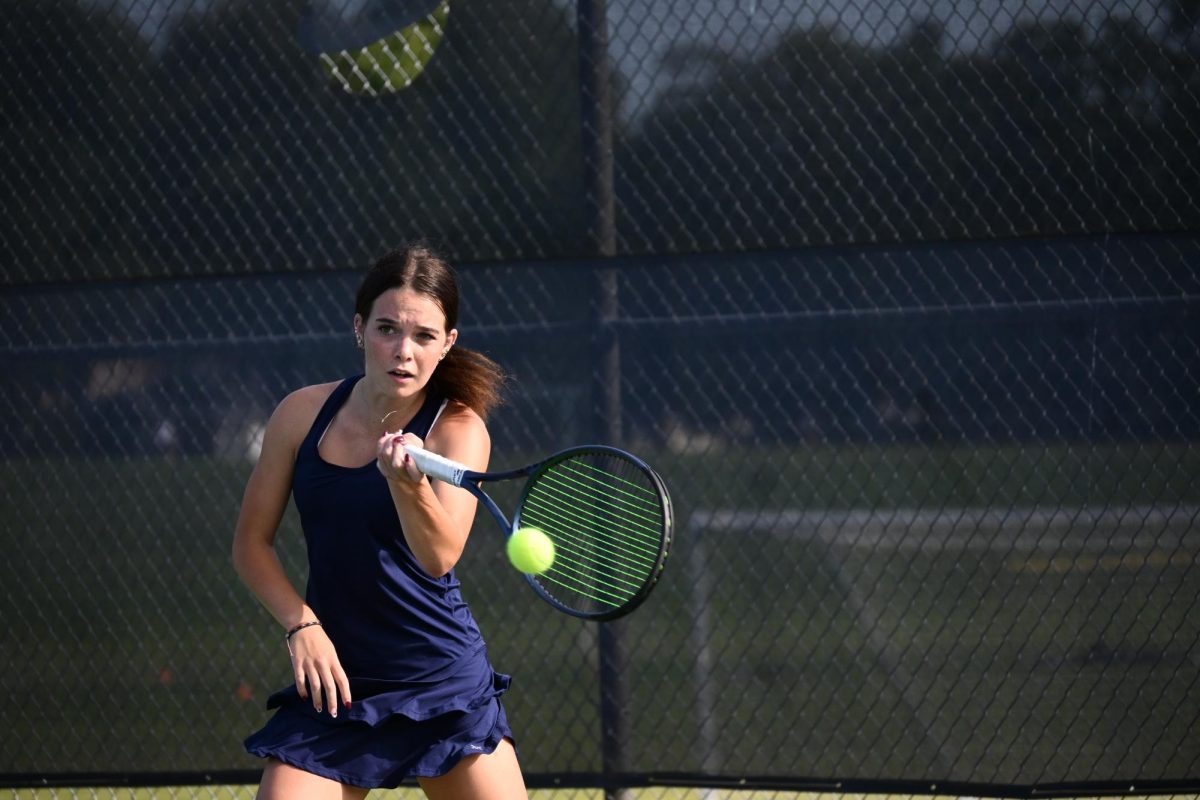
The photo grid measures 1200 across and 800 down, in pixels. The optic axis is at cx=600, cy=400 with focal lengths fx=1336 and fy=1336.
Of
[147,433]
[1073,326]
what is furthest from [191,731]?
[1073,326]

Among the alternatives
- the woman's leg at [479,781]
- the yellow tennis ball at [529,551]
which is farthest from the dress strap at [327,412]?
the woman's leg at [479,781]

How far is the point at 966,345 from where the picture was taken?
10.8 feet

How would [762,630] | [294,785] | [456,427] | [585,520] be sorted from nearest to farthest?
[294,785], [456,427], [585,520], [762,630]

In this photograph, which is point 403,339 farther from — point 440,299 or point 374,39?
point 374,39

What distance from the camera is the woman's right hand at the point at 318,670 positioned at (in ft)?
7.05

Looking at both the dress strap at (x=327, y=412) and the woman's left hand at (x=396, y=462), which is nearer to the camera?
the woman's left hand at (x=396, y=462)

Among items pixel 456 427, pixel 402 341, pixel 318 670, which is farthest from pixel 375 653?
pixel 402 341

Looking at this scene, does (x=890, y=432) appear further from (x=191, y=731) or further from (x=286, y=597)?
(x=191, y=731)

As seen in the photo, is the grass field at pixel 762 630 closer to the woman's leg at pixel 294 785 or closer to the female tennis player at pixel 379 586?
the female tennis player at pixel 379 586

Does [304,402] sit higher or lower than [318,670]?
higher

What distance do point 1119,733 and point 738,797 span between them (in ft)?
3.26

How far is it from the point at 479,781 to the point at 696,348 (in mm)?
1466

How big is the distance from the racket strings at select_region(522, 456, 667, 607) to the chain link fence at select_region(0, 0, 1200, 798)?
2.60 ft

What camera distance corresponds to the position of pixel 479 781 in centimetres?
223
